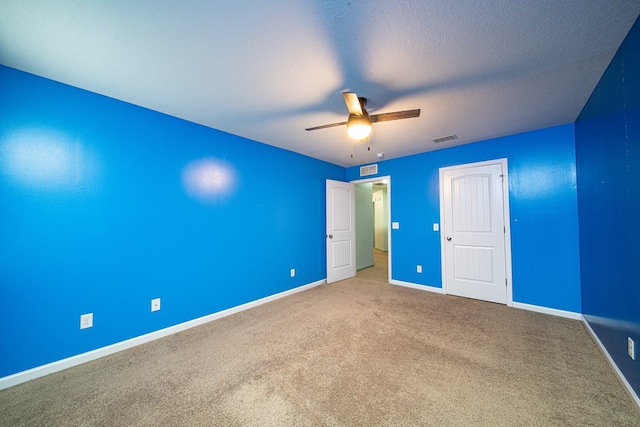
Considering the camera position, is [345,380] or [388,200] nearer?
[345,380]

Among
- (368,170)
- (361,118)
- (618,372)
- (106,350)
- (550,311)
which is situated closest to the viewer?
(618,372)

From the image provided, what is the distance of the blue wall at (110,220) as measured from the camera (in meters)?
1.75

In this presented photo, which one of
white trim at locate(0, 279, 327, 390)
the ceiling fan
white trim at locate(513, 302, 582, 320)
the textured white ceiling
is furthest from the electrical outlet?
white trim at locate(513, 302, 582, 320)

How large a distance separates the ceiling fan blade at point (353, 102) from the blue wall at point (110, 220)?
6.26ft

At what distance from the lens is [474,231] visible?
11.4 ft

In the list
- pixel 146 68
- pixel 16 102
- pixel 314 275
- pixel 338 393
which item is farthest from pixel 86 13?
pixel 314 275

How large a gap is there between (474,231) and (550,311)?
129cm

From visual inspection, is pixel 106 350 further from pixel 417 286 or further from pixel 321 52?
pixel 417 286

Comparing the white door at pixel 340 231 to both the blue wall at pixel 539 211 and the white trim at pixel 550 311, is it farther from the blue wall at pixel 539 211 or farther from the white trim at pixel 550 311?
the white trim at pixel 550 311

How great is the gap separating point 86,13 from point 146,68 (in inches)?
18.7

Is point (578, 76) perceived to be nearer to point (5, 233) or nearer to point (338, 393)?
point (338, 393)

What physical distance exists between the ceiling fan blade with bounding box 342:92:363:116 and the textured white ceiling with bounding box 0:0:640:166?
20 centimetres

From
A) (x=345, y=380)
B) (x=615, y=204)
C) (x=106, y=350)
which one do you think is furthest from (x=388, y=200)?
(x=106, y=350)

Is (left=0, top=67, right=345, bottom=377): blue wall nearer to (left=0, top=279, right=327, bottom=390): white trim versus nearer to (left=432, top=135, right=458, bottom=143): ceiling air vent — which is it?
(left=0, top=279, right=327, bottom=390): white trim
